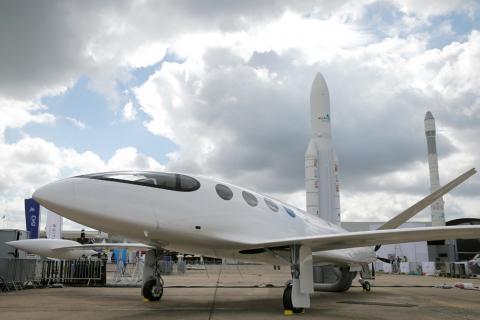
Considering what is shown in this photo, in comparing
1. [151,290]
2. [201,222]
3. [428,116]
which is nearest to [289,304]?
[201,222]

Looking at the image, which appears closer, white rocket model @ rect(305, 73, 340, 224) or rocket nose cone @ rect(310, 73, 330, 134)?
white rocket model @ rect(305, 73, 340, 224)

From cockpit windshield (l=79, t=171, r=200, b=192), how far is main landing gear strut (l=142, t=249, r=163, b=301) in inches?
107

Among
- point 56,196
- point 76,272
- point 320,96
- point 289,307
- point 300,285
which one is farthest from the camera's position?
point 320,96

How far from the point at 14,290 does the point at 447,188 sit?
15604 mm

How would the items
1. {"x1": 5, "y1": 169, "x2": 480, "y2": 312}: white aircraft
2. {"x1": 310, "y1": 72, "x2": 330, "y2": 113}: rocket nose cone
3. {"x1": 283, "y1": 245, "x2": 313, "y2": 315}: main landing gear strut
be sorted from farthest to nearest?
{"x1": 310, "y1": 72, "x2": 330, "y2": 113}: rocket nose cone, {"x1": 283, "y1": 245, "x2": 313, "y2": 315}: main landing gear strut, {"x1": 5, "y1": 169, "x2": 480, "y2": 312}: white aircraft

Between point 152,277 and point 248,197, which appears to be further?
point 152,277

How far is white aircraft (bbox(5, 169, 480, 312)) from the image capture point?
314 inches

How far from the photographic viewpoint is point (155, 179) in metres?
8.83

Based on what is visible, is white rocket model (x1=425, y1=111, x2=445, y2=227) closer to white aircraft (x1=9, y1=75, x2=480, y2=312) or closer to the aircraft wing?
white aircraft (x1=9, y1=75, x2=480, y2=312)

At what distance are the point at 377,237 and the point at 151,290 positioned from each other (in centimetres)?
602

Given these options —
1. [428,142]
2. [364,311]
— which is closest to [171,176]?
[364,311]

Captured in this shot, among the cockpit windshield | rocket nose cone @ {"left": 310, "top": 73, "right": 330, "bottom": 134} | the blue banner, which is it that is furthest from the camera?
rocket nose cone @ {"left": 310, "top": 73, "right": 330, "bottom": 134}

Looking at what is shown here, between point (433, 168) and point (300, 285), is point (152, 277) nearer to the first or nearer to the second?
point (300, 285)

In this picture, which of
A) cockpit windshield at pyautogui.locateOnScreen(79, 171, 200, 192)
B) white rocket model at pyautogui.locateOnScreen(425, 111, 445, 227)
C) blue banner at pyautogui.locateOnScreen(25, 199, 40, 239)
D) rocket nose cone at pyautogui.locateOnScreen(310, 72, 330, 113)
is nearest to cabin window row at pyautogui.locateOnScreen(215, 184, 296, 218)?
cockpit windshield at pyautogui.locateOnScreen(79, 171, 200, 192)
